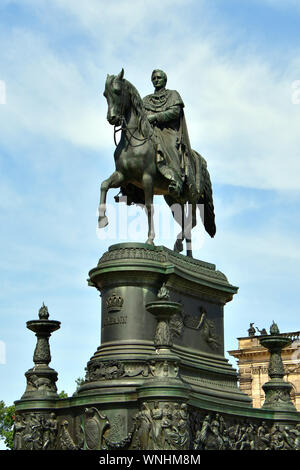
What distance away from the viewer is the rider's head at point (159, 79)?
23125 millimetres

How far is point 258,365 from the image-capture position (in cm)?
6091

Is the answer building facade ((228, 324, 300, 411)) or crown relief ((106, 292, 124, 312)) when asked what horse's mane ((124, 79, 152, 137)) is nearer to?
crown relief ((106, 292, 124, 312))

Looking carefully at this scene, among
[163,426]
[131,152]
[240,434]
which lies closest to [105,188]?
[131,152]

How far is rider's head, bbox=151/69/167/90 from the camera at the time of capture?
23125 millimetres

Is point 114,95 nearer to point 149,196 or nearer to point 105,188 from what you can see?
point 105,188

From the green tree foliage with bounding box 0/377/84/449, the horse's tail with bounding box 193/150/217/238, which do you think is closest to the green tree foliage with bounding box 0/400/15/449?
the green tree foliage with bounding box 0/377/84/449

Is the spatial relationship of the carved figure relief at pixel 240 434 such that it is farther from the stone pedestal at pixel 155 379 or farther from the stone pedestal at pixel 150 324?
the stone pedestal at pixel 150 324

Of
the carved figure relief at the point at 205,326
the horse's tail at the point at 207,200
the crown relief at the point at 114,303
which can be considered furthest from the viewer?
the horse's tail at the point at 207,200

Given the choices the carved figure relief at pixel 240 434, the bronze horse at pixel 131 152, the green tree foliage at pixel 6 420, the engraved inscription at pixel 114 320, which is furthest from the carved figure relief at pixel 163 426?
the green tree foliage at pixel 6 420

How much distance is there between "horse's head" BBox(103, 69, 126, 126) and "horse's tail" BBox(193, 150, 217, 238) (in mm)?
3662

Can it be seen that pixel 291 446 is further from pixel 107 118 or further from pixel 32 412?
pixel 107 118
